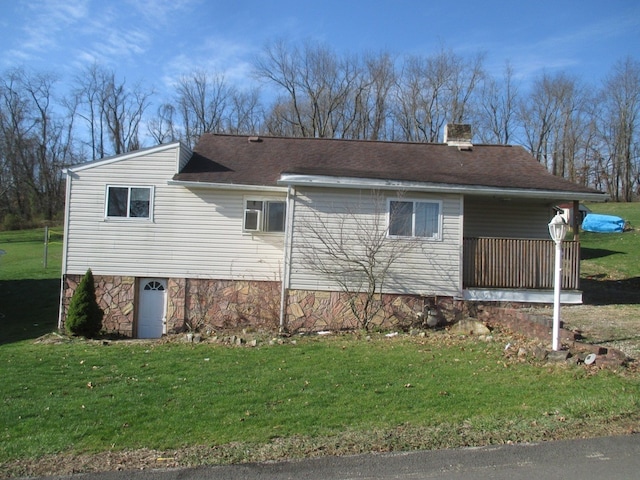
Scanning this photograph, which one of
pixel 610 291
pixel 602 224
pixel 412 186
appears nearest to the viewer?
pixel 412 186

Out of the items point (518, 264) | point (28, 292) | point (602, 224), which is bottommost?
point (28, 292)

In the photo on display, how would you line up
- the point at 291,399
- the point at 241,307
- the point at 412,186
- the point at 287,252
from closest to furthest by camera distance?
the point at 291,399, the point at 412,186, the point at 287,252, the point at 241,307

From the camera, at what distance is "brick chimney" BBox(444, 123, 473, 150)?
15.9 m

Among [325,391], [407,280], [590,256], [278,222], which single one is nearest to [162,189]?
[278,222]

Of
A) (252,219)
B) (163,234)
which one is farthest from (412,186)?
(163,234)

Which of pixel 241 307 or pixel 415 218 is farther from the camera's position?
pixel 241 307

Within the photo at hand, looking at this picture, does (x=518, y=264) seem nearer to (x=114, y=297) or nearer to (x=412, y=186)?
(x=412, y=186)

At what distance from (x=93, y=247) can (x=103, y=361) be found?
464 centimetres

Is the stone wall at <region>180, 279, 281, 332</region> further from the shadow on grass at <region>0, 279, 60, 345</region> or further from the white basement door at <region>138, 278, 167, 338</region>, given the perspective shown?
the shadow on grass at <region>0, 279, 60, 345</region>

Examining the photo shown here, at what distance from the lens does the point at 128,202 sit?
13297mm

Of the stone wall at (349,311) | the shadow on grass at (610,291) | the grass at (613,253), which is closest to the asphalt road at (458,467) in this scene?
the stone wall at (349,311)

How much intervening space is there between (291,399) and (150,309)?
7.90 metres

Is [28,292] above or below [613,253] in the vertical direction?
below

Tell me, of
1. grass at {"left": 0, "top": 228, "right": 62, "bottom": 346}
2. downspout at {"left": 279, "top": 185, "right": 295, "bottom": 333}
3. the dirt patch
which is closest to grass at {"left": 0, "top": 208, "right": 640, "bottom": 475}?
the dirt patch
